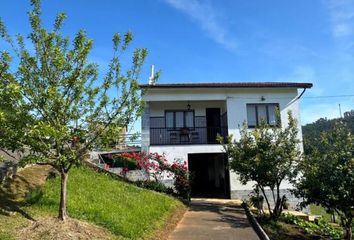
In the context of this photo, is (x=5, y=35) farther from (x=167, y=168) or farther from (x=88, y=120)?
(x=167, y=168)

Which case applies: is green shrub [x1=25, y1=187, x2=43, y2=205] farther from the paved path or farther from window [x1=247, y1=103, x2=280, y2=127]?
window [x1=247, y1=103, x2=280, y2=127]

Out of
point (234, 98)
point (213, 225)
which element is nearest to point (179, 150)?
point (234, 98)

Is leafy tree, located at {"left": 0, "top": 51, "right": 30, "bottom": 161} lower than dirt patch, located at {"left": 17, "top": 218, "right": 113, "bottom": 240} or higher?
higher

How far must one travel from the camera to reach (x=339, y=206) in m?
12.4

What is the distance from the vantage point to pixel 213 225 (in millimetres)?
13828

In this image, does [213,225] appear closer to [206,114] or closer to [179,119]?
[179,119]

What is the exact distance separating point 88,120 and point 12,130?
1891mm

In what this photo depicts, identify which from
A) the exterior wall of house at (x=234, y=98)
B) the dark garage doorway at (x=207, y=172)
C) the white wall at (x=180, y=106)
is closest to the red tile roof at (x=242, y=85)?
the exterior wall of house at (x=234, y=98)

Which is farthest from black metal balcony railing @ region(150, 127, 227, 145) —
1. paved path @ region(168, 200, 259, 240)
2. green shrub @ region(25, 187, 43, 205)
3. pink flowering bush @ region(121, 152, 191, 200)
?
green shrub @ region(25, 187, 43, 205)

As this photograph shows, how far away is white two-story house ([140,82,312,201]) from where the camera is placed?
23141 millimetres

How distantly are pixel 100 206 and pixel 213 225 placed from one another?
13.2ft

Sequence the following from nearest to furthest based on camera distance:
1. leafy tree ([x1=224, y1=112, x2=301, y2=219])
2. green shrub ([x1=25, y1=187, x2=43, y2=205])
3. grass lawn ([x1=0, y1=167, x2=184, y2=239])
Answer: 1. grass lawn ([x1=0, y1=167, x2=184, y2=239])
2. green shrub ([x1=25, y1=187, x2=43, y2=205])
3. leafy tree ([x1=224, y1=112, x2=301, y2=219])

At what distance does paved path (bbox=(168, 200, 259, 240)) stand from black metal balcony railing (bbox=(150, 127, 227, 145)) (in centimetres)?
639

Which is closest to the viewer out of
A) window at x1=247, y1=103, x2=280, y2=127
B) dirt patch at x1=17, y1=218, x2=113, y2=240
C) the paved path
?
dirt patch at x1=17, y1=218, x2=113, y2=240
